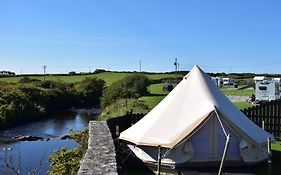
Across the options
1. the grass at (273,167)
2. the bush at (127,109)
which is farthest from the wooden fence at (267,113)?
the bush at (127,109)

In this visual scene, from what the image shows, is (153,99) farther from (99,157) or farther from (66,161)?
(99,157)

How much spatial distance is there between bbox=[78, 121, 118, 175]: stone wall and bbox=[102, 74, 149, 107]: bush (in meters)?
46.3

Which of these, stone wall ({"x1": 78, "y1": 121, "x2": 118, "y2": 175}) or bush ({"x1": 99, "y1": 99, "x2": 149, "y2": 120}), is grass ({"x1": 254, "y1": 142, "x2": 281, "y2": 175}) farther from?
bush ({"x1": 99, "y1": 99, "x2": 149, "y2": 120})

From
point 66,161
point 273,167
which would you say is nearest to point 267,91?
point 273,167

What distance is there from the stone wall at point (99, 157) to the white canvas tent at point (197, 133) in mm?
2102

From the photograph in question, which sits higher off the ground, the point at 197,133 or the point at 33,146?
the point at 197,133

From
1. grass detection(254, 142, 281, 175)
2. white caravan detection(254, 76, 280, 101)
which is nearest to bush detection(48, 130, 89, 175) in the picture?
grass detection(254, 142, 281, 175)

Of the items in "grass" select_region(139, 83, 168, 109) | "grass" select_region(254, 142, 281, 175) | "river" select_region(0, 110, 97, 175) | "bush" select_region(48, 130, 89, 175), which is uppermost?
"grass" select_region(139, 83, 168, 109)

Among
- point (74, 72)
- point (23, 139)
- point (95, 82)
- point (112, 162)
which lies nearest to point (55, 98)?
point (95, 82)

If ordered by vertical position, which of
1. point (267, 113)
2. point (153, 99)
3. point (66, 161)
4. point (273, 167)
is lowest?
point (273, 167)

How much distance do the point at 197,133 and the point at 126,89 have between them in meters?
47.7

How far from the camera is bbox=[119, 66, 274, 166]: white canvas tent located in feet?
48.3

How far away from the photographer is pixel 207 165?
14812 millimetres

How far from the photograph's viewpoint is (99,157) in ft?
30.2
